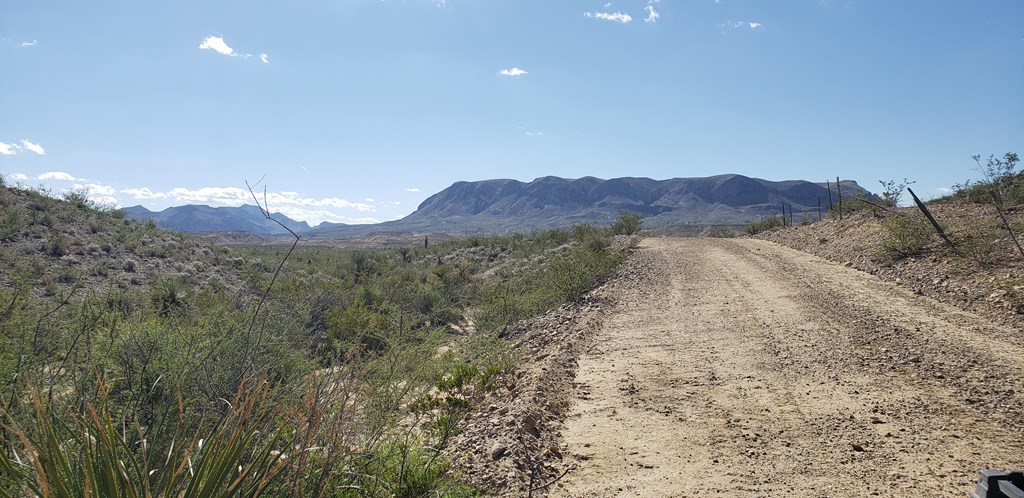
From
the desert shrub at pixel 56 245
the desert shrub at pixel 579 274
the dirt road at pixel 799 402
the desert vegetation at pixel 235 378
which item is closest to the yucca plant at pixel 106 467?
the desert vegetation at pixel 235 378

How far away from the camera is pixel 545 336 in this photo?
33.6ft

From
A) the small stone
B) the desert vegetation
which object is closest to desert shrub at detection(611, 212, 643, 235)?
the desert vegetation

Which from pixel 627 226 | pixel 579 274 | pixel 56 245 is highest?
pixel 627 226

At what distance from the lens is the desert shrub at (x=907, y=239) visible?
45.1ft

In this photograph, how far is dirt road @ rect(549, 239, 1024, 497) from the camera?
4.50 meters

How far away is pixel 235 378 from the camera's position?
14.0 ft

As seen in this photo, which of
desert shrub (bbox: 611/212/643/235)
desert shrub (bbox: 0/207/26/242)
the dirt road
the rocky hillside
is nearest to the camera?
the dirt road

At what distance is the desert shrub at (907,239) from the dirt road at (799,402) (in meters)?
4.13

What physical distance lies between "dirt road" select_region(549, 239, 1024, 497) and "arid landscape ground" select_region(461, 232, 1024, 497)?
2 centimetres

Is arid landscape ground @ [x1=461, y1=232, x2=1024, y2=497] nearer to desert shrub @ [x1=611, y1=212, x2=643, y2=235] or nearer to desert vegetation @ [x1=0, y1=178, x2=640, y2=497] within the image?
desert vegetation @ [x1=0, y1=178, x2=640, y2=497]

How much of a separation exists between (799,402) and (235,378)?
548cm

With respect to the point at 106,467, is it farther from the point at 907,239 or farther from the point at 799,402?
the point at 907,239

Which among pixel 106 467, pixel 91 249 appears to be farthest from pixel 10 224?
pixel 106 467

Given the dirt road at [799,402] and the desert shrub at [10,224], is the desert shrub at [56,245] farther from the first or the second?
the dirt road at [799,402]
